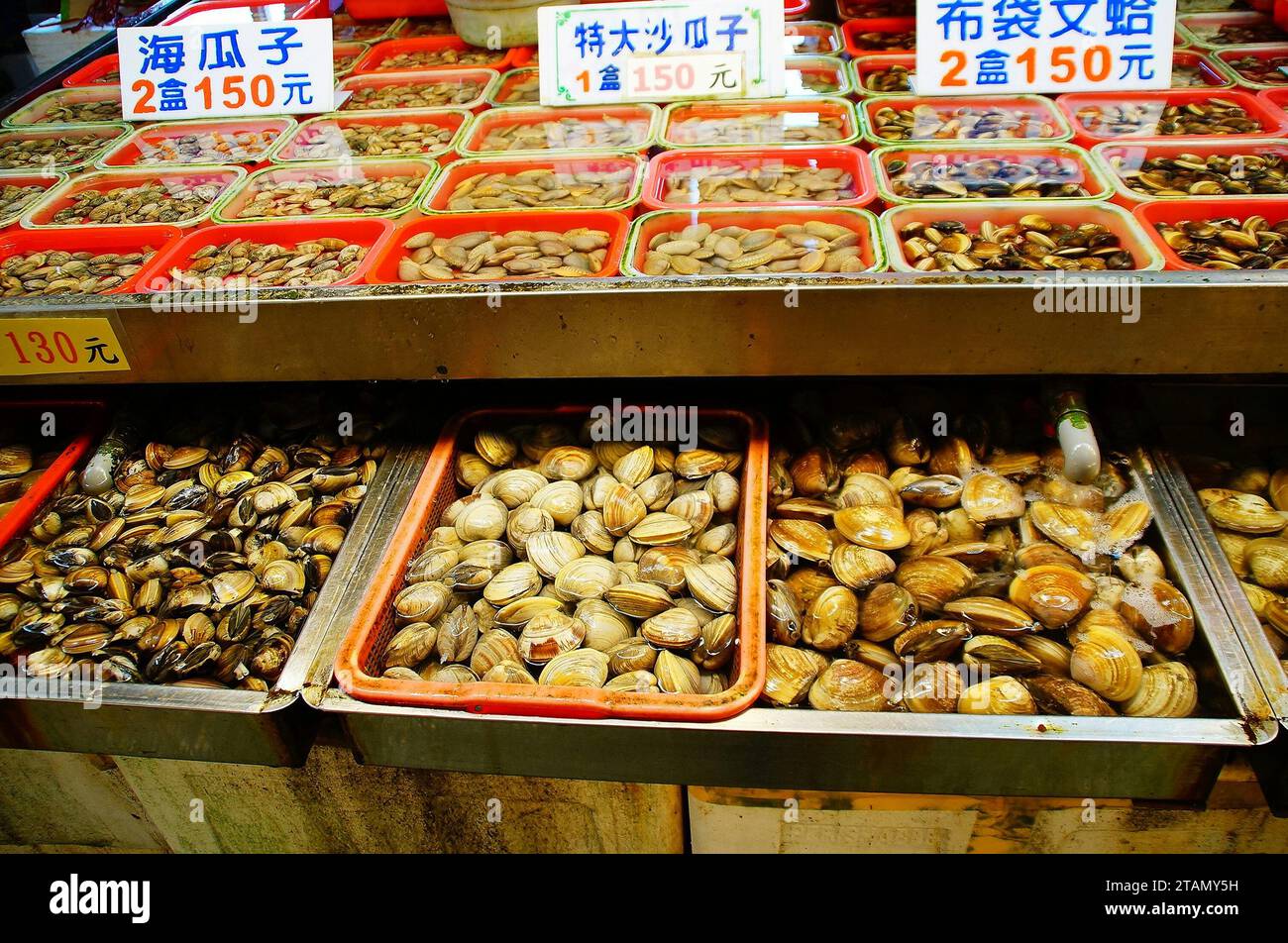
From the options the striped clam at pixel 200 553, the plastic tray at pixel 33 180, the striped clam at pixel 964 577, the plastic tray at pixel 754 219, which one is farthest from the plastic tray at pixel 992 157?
the plastic tray at pixel 33 180

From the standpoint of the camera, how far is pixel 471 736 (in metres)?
1.54

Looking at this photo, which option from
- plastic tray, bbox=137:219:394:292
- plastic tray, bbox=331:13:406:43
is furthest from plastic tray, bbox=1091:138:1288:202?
plastic tray, bbox=331:13:406:43

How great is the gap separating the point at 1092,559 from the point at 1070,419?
313mm

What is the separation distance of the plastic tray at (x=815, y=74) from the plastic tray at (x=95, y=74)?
2602 mm

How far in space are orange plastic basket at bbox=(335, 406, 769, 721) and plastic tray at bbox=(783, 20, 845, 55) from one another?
1823 millimetres

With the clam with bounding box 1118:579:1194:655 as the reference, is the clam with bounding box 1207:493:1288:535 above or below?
above

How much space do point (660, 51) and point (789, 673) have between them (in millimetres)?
1776

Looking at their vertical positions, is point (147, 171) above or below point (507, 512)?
above

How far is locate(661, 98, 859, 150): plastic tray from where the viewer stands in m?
2.57

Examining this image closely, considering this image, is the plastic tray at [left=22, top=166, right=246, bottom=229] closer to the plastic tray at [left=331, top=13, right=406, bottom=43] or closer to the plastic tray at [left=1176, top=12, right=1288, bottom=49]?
the plastic tray at [left=331, top=13, right=406, bottom=43]

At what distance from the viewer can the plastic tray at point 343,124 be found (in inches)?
109

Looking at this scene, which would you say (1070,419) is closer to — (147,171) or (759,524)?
(759,524)

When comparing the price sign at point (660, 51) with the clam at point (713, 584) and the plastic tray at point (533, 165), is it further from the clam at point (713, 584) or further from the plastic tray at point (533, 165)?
the clam at point (713, 584)
